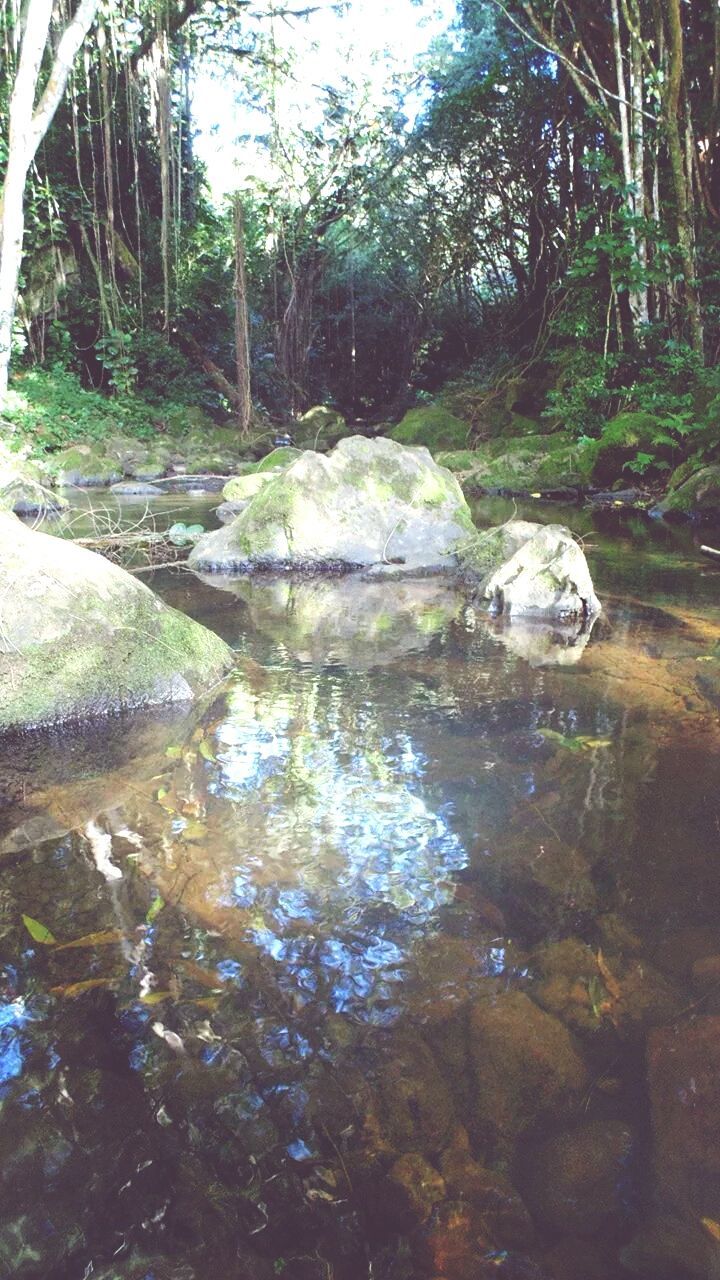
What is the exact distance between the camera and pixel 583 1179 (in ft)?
4.61

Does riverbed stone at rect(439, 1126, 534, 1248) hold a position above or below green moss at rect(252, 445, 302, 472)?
below

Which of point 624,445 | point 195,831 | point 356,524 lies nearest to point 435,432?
point 624,445

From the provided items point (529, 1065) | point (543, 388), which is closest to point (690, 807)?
point (529, 1065)

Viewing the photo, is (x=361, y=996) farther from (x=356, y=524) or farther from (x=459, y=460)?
(x=459, y=460)

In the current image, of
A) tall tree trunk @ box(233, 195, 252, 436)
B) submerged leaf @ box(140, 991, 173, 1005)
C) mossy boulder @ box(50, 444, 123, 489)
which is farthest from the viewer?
tall tree trunk @ box(233, 195, 252, 436)

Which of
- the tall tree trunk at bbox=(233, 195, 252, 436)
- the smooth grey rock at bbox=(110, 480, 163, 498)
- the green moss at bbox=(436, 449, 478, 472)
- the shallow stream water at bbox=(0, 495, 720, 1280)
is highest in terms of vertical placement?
the tall tree trunk at bbox=(233, 195, 252, 436)

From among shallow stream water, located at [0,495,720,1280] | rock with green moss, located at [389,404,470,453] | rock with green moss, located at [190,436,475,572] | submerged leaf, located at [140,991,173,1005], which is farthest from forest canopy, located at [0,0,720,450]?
submerged leaf, located at [140,991,173,1005]

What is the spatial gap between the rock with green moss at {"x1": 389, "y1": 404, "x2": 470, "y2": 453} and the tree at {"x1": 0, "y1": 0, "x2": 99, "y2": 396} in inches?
367

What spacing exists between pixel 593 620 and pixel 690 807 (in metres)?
2.70

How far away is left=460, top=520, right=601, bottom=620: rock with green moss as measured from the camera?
17.4 ft

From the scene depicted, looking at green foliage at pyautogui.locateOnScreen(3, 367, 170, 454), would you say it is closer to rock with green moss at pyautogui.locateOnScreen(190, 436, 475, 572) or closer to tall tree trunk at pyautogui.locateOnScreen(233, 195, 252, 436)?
tall tree trunk at pyautogui.locateOnScreen(233, 195, 252, 436)

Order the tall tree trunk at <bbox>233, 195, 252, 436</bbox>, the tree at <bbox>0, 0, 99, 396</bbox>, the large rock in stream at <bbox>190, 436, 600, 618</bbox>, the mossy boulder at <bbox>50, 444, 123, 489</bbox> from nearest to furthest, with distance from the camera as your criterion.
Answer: the large rock in stream at <bbox>190, 436, 600, 618</bbox>, the tree at <bbox>0, 0, 99, 396</bbox>, the mossy boulder at <bbox>50, 444, 123, 489</bbox>, the tall tree trunk at <bbox>233, 195, 252, 436</bbox>

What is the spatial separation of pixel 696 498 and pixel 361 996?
955 centimetres

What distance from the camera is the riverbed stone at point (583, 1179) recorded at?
4.40 ft
